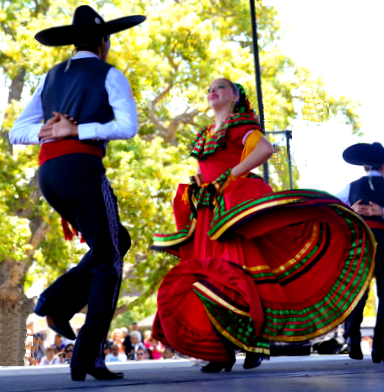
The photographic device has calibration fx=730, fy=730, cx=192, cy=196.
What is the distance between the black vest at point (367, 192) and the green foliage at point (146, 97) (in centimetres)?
744

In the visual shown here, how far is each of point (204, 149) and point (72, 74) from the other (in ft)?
3.84

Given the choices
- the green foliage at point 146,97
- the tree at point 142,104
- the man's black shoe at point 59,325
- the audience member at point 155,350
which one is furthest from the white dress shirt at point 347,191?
the audience member at point 155,350

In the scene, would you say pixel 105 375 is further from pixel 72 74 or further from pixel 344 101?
pixel 344 101

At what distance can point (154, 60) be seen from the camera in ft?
44.5

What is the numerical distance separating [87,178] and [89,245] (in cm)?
29

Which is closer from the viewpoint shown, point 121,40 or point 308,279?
point 308,279

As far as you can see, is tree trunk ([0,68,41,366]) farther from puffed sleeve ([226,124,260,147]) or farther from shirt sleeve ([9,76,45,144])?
shirt sleeve ([9,76,45,144])

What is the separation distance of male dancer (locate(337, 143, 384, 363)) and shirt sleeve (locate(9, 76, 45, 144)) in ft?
8.01

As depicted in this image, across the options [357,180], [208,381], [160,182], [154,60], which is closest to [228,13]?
[154,60]

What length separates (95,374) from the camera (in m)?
3.14

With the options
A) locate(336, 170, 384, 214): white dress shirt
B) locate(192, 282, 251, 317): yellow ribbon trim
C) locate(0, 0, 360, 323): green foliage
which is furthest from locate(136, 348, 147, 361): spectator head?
locate(192, 282, 251, 317): yellow ribbon trim

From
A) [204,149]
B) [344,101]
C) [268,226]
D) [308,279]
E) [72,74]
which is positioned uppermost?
[344,101]

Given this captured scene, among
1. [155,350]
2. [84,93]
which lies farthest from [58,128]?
[155,350]

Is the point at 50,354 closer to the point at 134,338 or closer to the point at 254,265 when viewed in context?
the point at 134,338
